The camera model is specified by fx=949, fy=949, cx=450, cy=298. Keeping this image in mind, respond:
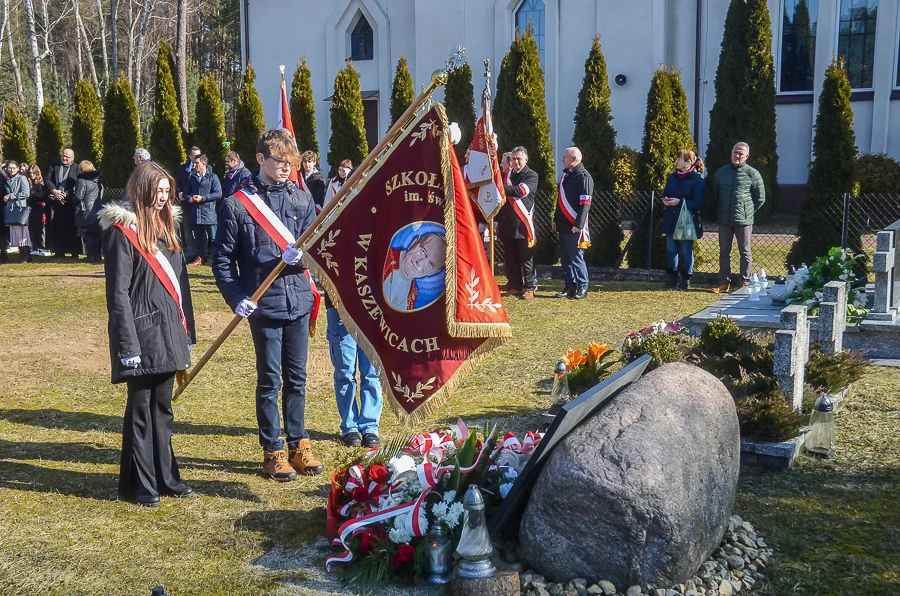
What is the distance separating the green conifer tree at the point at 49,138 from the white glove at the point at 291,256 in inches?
695

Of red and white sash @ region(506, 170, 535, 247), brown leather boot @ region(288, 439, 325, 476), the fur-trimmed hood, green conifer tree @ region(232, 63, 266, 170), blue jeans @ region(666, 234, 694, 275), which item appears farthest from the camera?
green conifer tree @ region(232, 63, 266, 170)

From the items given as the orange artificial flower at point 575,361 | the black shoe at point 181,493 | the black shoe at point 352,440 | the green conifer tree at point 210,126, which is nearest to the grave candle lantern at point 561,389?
the orange artificial flower at point 575,361

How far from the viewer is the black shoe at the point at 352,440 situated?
6367 millimetres

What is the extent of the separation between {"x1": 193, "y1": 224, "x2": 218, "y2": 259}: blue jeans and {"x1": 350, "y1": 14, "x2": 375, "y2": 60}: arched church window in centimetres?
1230

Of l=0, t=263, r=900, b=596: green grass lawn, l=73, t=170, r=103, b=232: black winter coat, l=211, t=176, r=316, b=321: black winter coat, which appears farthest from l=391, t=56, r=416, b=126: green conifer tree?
l=211, t=176, r=316, b=321: black winter coat

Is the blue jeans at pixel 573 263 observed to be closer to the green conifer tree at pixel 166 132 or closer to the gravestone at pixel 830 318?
the gravestone at pixel 830 318

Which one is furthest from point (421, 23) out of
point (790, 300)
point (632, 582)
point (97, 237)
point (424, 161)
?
point (632, 582)

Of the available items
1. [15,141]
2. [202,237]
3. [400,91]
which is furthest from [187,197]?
[15,141]

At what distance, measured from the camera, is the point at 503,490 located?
15.0 ft

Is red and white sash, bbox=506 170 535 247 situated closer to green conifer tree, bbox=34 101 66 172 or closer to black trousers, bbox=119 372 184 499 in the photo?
black trousers, bbox=119 372 184 499

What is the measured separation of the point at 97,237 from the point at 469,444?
14303 millimetres

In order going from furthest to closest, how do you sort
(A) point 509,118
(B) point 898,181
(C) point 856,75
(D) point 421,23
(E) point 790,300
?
(D) point 421,23
(C) point 856,75
(B) point 898,181
(A) point 509,118
(E) point 790,300

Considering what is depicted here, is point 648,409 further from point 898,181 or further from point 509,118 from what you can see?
point 898,181

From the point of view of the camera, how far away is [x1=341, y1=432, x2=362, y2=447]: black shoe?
637cm
